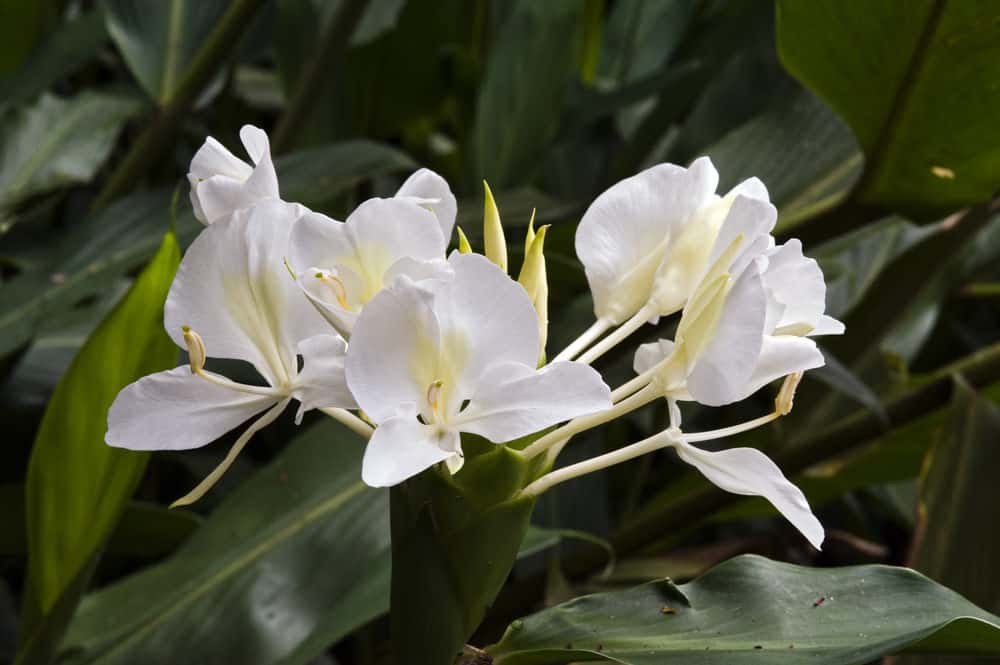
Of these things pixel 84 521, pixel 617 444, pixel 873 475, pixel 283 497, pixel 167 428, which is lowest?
pixel 617 444

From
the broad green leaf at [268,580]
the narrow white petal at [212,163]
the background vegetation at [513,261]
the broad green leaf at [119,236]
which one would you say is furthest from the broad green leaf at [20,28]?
the narrow white petal at [212,163]

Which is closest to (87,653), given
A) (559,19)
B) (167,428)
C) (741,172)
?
(167,428)

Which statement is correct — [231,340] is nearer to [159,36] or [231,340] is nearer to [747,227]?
[747,227]

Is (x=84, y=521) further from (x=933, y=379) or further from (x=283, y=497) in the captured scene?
(x=933, y=379)

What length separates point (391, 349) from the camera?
0.29 meters

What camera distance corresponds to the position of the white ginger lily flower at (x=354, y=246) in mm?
310

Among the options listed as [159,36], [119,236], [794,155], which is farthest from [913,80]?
[159,36]

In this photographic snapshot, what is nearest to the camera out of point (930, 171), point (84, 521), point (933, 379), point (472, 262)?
point (472, 262)

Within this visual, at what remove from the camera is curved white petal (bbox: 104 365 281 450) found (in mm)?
320

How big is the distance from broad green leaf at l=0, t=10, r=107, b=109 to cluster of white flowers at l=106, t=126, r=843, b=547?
0.67 meters

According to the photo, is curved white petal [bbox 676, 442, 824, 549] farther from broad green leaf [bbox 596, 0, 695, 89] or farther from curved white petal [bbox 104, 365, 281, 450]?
broad green leaf [bbox 596, 0, 695, 89]

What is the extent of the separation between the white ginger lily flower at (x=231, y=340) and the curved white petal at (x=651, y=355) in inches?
3.7

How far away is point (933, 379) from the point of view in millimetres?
705

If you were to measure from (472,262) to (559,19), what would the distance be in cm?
70
